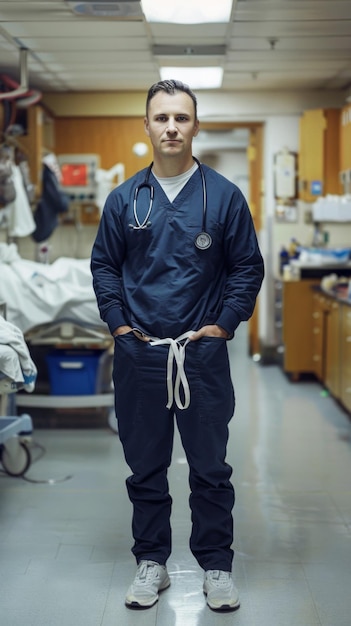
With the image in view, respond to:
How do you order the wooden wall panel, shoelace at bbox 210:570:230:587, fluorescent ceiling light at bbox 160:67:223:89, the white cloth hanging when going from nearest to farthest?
shoelace at bbox 210:570:230:587
the white cloth hanging
fluorescent ceiling light at bbox 160:67:223:89
the wooden wall panel

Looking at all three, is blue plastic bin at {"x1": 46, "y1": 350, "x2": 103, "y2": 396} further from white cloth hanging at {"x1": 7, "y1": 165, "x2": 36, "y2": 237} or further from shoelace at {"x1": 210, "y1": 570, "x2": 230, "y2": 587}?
shoelace at {"x1": 210, "y1": 570, "x2": 230, "y2": 587}

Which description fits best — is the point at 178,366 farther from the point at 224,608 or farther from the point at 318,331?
the point at 318,331

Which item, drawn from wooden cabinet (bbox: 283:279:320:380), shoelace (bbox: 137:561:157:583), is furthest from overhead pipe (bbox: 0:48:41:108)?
shoelace (bbox: 137:561:157:583)

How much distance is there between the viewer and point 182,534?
341 centimetres

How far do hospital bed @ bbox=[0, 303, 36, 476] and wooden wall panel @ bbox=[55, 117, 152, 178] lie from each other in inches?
134

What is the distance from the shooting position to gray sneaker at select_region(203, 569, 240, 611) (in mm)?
2697

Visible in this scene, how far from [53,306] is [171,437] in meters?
2.15

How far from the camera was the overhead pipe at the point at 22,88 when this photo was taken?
5316 millimetres

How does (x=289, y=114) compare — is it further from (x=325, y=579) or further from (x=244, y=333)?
(x=325, y=579)

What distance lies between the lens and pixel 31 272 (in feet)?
16.3

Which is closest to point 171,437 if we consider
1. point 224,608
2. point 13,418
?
point 224,608

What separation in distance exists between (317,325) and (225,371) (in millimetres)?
4049

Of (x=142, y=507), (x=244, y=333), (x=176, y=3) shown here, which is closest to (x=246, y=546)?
(x=142, y=507)

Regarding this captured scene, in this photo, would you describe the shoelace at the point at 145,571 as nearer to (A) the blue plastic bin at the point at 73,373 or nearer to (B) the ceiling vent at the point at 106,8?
(A) the blue plastic bin at the point at 73,373
